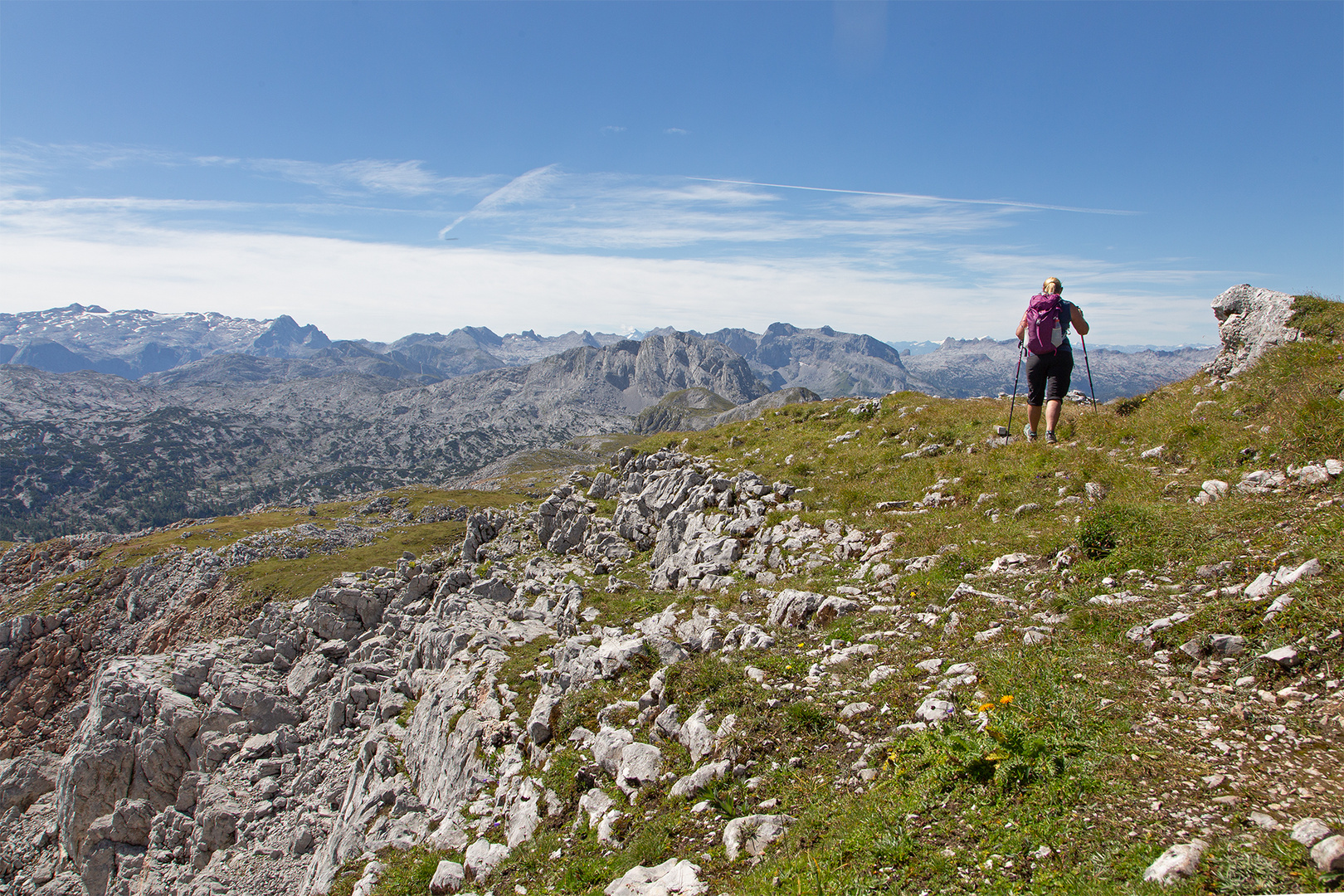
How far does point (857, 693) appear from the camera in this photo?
10305 millimetres

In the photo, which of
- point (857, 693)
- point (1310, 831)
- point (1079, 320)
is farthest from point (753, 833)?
point (1079, 320)

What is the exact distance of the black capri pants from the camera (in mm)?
19297

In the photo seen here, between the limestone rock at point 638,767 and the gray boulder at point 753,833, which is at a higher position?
the gray boulder at point 753,833

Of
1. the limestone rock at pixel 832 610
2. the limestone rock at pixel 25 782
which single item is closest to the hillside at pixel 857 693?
the limestone rock at pixel 832 610

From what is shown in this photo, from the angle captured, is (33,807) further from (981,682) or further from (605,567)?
(981,682)

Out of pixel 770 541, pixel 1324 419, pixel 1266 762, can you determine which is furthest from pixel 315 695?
pixel 1324 419

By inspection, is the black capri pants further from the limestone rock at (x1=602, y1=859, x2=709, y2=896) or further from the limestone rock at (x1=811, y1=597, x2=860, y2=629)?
the limestone rock at (x1=602, y1=859, x2=709, y2=896)

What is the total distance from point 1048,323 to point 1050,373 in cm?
170

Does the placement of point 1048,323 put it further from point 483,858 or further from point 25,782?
point 25,782

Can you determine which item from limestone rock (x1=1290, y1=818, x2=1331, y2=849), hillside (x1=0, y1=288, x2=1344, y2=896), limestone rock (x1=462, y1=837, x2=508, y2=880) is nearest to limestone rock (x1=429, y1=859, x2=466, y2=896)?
hillside (x1=0, y1=288, x2=1344, y2=896)

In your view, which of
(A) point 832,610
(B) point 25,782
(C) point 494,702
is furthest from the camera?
(B) point 25,782

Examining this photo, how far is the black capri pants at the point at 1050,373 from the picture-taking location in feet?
63.3

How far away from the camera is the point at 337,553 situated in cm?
10019

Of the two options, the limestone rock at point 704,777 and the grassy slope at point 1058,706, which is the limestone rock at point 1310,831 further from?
the limestone rock at point 704,777
